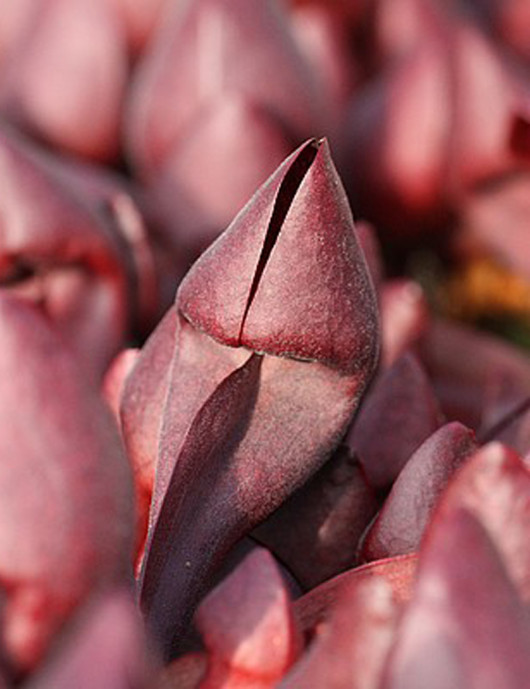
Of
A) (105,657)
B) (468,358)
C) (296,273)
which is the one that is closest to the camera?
(105,657)

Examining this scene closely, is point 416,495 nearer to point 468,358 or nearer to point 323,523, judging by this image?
point 323,523

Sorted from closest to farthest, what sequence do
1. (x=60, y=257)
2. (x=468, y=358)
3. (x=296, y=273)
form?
1. (x=296, y=273)
2. (x=60, y=257)
3. (x=468, y=358)

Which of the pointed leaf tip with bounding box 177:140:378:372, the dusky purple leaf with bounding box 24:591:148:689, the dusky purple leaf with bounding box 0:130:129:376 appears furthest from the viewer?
the dusky purple leaf with bounding box 0:130:129:376

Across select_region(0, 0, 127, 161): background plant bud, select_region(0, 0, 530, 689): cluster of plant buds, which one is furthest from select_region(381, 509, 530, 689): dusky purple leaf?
select_region(0, 0, 127, 161): background plant bud

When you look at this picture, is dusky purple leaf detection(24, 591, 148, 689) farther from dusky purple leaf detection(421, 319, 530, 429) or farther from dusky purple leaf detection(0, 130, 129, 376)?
dusky purple leaf detection(421, 319, 530, 429)

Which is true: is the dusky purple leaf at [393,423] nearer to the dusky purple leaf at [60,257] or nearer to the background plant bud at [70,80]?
the dusky purple leaf at [60,257]

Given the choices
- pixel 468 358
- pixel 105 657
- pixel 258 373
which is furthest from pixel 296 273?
pixel 468 358

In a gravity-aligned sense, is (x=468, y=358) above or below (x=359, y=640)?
below
